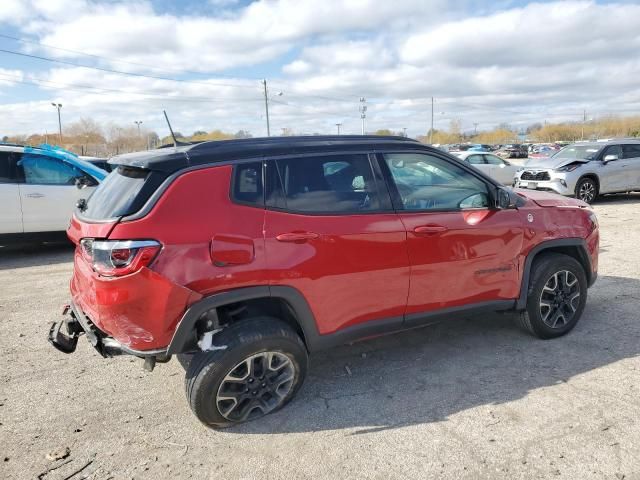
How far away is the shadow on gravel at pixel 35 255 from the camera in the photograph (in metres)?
7.39

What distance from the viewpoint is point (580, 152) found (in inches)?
532

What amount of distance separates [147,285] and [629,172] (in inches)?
562

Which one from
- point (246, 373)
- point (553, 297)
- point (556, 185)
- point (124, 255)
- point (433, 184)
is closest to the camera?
point (124, 255)

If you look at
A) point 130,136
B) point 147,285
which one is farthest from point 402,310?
point 130,136

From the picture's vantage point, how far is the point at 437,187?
3.65 meters

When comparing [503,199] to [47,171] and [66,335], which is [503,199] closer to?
[66,335]

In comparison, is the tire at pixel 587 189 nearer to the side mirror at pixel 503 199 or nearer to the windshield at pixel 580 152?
the windshield at pixel 580 152

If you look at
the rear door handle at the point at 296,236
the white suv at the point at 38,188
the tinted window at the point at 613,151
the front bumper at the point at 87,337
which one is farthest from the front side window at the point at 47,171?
the tinted window at the point at 613,151

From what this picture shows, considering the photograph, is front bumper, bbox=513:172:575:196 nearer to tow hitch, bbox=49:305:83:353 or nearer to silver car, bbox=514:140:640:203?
silver car, bbox=514:140:640:203

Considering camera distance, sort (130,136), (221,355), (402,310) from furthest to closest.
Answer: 1. (130,136)
2. (402,310)
3. (221,355)

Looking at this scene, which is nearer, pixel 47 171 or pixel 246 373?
pixel 246 373

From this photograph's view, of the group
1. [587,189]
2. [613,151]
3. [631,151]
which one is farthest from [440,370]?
[631,151]

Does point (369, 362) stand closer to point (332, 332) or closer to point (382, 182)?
point (332, 332)

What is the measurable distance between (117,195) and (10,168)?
5766 millimetres
